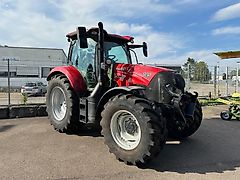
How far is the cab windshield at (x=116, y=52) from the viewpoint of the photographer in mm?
6116

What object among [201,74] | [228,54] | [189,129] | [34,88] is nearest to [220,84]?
[201,74]

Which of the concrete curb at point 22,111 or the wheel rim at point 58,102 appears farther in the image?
the concrete curb at point 22,111

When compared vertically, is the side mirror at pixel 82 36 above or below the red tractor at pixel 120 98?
above

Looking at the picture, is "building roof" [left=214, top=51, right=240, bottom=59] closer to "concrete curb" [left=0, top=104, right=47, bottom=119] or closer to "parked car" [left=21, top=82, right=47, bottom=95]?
"concrete curb" [left=0, top=104, right=47, bottom=119]

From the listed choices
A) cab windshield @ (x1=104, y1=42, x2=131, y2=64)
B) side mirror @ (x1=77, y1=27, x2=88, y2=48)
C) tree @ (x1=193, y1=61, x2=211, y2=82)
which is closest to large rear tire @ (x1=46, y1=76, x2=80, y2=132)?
cab windshield @ (x1=104, y1=42, x2=131, y2=64)

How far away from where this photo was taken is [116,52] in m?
6.33

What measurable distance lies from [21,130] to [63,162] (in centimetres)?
279

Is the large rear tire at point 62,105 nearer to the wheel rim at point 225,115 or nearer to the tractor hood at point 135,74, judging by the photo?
the tractor hood at point 135,74

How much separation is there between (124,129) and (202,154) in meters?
1.63

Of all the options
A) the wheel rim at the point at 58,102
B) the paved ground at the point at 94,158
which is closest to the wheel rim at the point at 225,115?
the paved ground at the point at 94,158

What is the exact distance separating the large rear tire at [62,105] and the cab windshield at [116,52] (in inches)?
49.5

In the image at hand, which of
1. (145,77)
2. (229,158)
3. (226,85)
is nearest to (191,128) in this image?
(229,158)

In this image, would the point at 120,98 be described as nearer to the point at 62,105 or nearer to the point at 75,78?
the point at 75,78

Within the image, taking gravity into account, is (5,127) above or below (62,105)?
below
